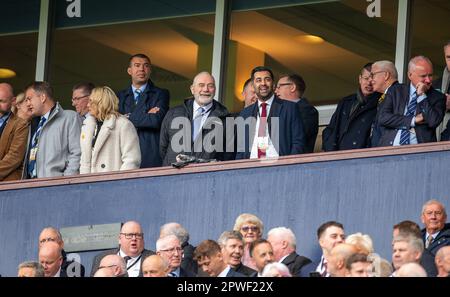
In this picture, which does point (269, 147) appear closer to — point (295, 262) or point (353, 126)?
point (353, 126)

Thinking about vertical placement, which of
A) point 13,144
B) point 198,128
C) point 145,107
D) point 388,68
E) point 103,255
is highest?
point 388,68

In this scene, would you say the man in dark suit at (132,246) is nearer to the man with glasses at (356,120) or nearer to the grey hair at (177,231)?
the grey hair at (177,231)

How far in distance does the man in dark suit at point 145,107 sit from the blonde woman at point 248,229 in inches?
87.7

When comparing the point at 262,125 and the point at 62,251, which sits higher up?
the point at 262,125

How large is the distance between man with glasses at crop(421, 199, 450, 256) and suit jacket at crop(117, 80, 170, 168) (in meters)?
3.37

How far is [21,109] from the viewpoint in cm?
1588

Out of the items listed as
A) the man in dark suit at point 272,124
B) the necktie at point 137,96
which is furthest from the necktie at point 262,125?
the necktie at point 137,96

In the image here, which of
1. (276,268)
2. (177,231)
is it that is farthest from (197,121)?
(276,268)

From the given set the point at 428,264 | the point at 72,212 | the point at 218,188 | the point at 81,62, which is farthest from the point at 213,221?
the point at 81,62

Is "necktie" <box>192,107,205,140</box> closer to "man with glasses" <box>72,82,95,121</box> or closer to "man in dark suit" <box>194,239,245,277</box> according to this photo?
"man with glasses" <box>72,82,95,121</box>

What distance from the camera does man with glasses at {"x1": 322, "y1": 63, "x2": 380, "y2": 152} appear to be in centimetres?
1455

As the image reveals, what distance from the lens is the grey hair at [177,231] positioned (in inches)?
529

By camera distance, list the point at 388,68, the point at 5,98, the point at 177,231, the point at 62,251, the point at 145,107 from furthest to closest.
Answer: the point at 5,98 → the point at 145,107 → the point at 388,68 → the point at 62,251 → the point at 177,231

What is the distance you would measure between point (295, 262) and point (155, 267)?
1.09 m
